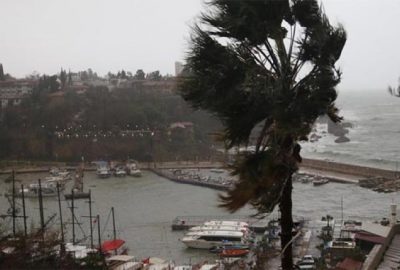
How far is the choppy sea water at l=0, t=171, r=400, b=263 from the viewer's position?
672 inches

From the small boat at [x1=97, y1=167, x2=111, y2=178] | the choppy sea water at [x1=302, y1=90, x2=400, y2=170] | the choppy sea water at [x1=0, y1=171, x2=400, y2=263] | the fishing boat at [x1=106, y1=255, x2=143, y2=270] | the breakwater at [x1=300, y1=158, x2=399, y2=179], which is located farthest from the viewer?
the choppy sea water at [x1=302, y1=90, x2=400, y2=170]

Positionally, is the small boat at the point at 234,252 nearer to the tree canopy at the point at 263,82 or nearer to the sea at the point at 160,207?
the sea at the point at 160,207

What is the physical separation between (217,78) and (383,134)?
183ft

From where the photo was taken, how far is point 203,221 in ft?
64.9

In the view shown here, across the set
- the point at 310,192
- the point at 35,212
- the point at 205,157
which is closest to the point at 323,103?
the point at 35,212

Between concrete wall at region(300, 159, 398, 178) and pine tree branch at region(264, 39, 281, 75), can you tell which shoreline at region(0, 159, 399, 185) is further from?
pine tree branch at region(264, 39, 281, 75)

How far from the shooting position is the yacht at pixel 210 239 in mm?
16500

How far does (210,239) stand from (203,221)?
3102 millimetres

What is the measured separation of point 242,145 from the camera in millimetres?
2512

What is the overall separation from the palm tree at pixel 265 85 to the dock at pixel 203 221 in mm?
15758

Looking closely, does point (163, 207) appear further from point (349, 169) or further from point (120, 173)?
point (349, 169)

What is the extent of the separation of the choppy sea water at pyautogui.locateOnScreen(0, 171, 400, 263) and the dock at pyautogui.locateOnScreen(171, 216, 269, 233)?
13.3 inches

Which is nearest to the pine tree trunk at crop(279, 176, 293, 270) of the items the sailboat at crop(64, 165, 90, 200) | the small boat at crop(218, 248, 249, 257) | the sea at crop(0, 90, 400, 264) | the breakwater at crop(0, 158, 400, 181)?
the sea at crop(0, 90, 400, 264)

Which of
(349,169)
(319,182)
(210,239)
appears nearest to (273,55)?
(210,239)
